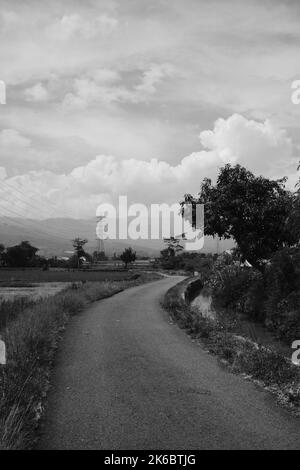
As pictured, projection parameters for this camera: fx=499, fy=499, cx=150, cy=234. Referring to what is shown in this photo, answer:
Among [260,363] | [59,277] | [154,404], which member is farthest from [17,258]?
[154,404]

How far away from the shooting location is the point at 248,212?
27.0m

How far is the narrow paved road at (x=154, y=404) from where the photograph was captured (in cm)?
627

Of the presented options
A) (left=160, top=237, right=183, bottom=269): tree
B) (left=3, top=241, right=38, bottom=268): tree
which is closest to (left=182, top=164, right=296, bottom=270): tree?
(left=3, top=241, right=38, bottom=268): tree

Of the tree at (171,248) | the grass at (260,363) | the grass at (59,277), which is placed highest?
the tree at (171,248)

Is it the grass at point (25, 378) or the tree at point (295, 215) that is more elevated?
the tree at point (295, 215)

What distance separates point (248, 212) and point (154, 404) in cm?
2019

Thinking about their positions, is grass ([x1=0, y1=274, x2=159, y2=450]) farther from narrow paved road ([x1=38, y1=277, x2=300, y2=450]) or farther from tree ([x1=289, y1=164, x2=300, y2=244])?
tree ([x1=289, y1=164, x2=300, y2=244])

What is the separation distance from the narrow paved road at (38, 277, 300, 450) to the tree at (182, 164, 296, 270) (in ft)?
46.7

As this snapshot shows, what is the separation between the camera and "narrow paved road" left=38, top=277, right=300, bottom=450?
6273mm

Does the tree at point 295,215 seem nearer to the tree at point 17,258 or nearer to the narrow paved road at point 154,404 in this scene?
the narrow paved road at point 154,404

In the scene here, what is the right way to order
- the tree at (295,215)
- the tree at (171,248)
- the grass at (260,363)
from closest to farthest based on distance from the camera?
the grass at (260,363) < the tree at (295,215) < the tree at (171,248)

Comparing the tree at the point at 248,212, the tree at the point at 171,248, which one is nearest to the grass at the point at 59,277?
the tree at the point at 248,212

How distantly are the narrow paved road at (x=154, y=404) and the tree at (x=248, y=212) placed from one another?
1424 cm

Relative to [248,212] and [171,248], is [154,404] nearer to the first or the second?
[248,212]
